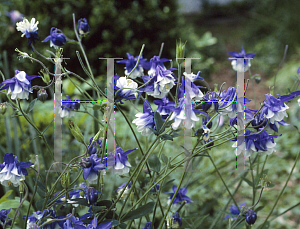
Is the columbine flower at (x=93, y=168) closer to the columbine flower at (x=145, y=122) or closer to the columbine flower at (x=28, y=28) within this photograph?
the columbine flower at (x=145, y=122)

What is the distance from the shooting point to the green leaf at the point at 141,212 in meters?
0.60

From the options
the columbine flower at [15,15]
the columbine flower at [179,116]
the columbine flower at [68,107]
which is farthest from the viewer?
the columbine flower at [15,15]

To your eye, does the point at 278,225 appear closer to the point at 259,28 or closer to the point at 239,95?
the point at 239,95

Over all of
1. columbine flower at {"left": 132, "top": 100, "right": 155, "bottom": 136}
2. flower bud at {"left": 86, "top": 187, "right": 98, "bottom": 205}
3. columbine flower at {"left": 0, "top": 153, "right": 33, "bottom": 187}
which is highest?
columbine flower at {"left": 132, "top": 100, "right": 155, "bottom": 136}

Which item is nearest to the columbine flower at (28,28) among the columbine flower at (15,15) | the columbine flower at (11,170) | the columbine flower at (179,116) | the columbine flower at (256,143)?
the columbine flower at (11,170)

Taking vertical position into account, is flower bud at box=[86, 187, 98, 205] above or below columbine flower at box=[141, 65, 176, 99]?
below

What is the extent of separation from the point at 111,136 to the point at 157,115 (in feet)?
0.36

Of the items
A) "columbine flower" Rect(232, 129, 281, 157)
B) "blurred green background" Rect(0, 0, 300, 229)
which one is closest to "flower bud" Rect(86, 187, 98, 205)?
"columbine flower" Rect(232, 129, 281, 157)

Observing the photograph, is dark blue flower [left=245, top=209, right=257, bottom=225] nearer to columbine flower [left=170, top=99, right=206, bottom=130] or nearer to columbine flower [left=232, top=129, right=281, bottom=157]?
columbine flower [left=232, top=129, right=281, bottom=157]

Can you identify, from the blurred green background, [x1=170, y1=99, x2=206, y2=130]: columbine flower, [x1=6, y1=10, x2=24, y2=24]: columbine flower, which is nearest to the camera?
[x1=170, y1=99, x2=206, y2=130]: columbine flower

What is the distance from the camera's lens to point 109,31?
2.31 metres

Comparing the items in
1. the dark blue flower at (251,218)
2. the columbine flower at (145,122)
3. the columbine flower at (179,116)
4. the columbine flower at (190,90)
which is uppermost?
the columbine flower at (190,90)

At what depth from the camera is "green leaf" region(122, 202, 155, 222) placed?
0.60 metres

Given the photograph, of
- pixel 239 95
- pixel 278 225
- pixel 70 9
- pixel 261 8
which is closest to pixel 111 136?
pixel 239 95
